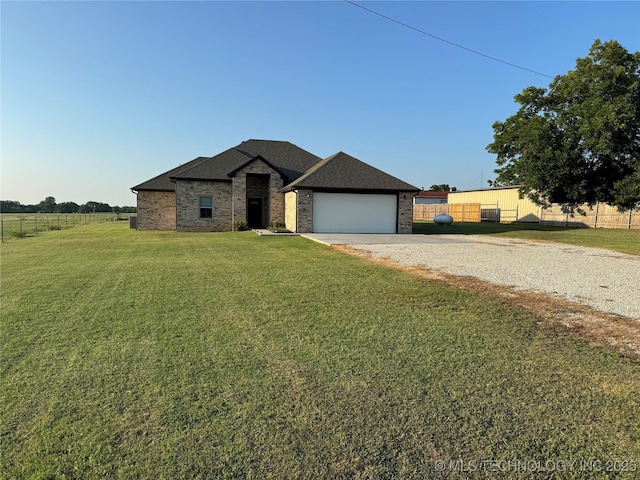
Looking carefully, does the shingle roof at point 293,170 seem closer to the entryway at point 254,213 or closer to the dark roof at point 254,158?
the dark roof at point 254,158

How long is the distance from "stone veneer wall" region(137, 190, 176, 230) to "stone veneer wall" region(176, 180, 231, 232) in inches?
136

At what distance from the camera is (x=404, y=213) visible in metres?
22.2

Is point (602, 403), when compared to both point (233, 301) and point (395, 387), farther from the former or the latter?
point (233, 301)

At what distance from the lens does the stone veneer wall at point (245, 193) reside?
23.6 m

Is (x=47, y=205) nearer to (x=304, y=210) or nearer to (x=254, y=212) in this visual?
(x=254, y=212)

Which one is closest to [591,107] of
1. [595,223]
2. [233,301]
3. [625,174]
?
[625,174]

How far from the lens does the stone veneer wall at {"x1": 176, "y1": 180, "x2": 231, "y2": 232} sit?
23.6 metres

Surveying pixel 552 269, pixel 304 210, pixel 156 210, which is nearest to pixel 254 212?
pixel 304 210

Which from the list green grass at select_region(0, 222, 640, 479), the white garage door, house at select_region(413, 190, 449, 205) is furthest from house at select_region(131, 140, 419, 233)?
house at select_region(413, 190, 449, 205)

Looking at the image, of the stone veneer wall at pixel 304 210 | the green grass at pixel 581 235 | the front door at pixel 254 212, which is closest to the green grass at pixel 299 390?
the green grass at pixel 581 235

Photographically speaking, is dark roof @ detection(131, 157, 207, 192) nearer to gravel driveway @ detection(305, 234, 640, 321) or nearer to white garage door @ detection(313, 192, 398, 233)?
white garage door @ detection(313, 192, 398, 233)

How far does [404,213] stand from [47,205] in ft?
306

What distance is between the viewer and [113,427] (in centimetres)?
264

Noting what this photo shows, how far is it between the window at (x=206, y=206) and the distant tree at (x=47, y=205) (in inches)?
2985
